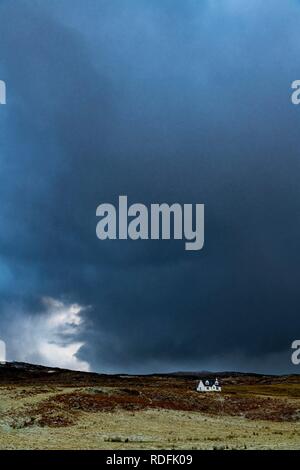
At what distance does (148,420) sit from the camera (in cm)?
6775

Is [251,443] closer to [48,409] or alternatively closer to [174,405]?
[48,409]

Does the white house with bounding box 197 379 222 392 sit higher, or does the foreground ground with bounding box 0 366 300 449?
the white house with bounding box 197 379 222 392

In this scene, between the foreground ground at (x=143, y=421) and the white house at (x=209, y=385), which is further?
the white house at (x=209, y=385)

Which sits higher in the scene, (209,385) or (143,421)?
(209,385)

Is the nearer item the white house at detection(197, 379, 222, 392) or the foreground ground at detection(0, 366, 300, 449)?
the foreground ground at detection(0, 366, 300, 449)

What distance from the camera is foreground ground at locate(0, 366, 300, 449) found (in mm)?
46000

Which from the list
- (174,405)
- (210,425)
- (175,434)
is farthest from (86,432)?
(174,405)

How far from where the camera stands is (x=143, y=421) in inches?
2628

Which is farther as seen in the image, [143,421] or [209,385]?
[209,385]

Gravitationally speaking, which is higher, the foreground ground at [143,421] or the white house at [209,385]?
the white house at [209,385]

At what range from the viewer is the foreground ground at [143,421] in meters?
46.0
